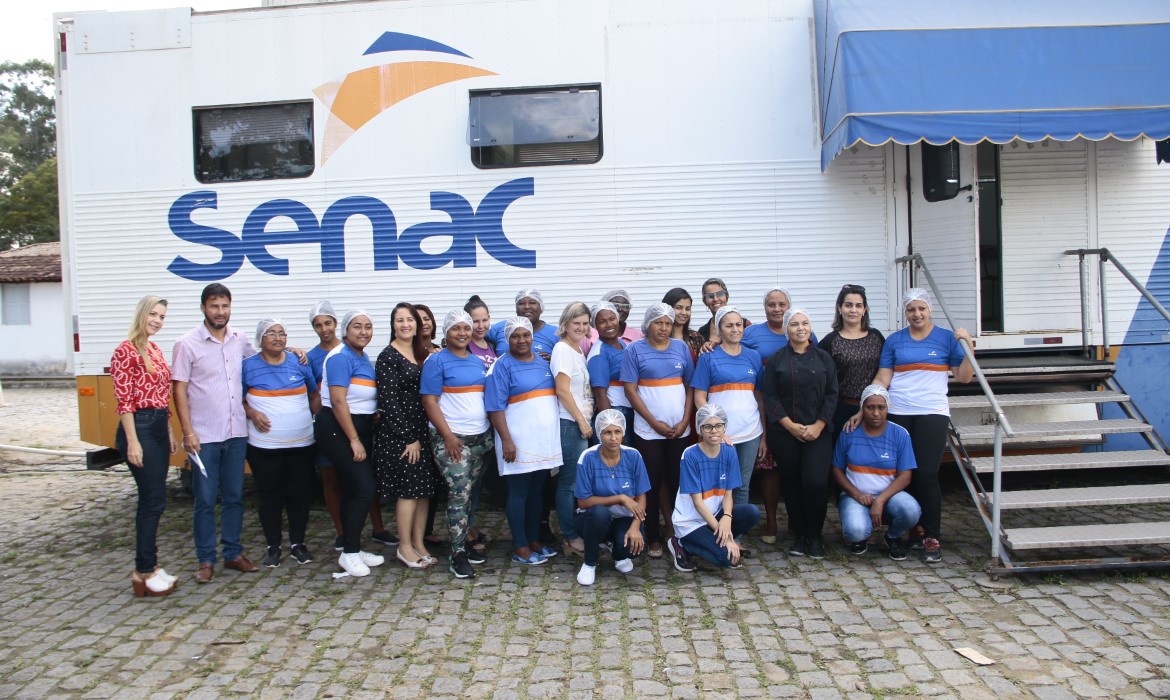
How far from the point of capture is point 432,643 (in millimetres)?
4160

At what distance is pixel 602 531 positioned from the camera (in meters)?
4.86

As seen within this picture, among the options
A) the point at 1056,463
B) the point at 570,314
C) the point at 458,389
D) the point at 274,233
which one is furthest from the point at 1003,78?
the point at 274,233

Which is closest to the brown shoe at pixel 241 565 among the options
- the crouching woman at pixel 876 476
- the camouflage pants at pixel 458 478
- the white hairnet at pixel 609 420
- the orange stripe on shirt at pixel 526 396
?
the camouflage pants at pixel 458 478

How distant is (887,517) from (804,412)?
2.64 ft

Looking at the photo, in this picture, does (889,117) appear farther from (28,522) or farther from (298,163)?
(28,522)

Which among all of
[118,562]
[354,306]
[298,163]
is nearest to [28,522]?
[118,562]

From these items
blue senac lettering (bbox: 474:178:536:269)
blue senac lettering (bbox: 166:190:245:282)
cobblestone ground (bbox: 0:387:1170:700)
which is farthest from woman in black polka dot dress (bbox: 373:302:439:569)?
blue senac lettering (bbox: 166:190:245:282)

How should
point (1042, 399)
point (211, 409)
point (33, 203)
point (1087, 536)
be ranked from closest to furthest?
point (1087, 536), point (211, 409), point (1042, 399), point (33, 203)

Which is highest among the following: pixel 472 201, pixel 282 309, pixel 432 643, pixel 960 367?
pixel 472 201

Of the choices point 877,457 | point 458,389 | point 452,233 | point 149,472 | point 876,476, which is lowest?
point 876,476

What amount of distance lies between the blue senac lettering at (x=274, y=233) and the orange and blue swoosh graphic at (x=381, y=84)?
0.45 m

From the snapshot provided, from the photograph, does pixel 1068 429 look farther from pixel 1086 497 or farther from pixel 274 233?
pixel 274 233

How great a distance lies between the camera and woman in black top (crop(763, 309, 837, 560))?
5.12 m

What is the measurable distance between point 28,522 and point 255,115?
365 cm
